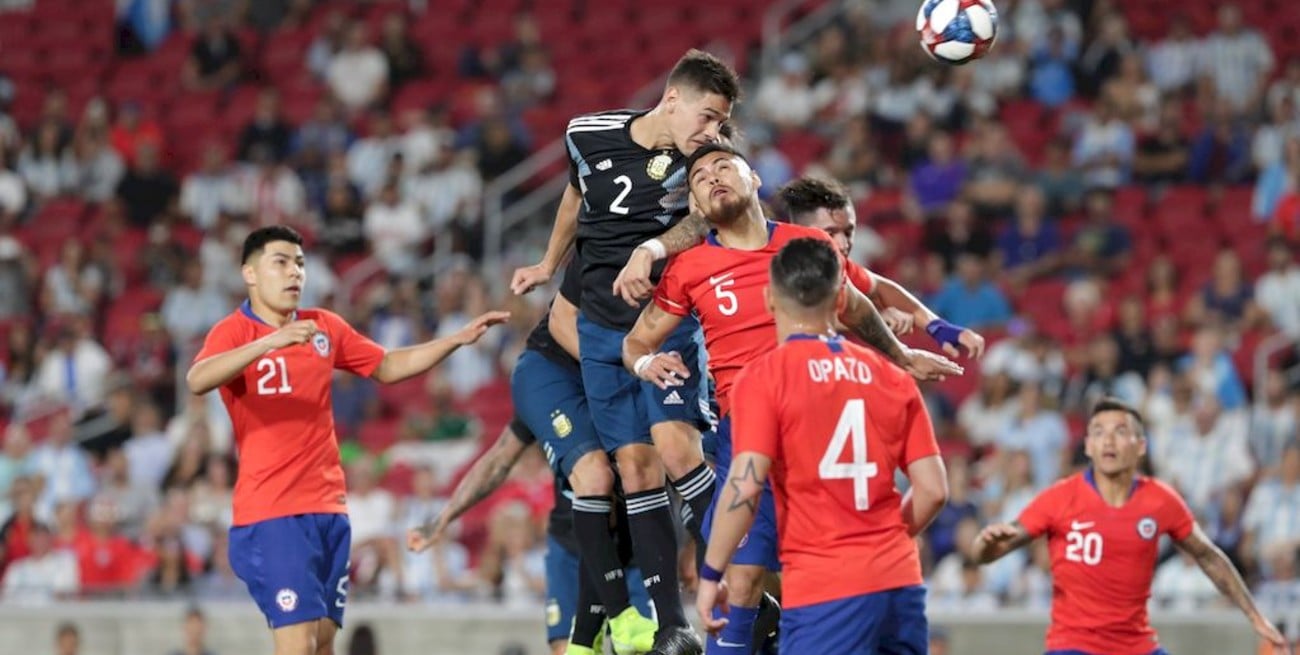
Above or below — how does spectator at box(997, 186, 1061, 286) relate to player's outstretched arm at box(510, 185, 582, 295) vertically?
above

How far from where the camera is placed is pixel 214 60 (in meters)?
22.7

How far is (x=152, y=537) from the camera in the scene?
52.9 feet

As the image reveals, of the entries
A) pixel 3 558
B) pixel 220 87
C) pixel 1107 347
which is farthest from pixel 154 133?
pixel 1107 347

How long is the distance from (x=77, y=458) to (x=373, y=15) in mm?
7542

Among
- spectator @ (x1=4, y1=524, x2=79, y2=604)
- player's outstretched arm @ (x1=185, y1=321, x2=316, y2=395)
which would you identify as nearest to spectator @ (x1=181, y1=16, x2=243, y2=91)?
spectator @ (x1=4, y1=524, x2=79, y2=604)

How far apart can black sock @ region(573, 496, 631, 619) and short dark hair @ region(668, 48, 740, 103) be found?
1.85 m

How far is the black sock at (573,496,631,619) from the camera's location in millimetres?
9078

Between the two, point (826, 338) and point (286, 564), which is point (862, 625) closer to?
point (826, 338)

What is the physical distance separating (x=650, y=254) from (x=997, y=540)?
8.24ft

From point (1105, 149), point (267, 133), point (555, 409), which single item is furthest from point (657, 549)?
point (267, 133)

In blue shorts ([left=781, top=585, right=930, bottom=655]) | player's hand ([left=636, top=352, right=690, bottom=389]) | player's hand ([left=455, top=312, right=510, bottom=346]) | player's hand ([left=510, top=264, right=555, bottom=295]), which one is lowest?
blue shorts ([left=781, top=585, right=930, bottom=655])

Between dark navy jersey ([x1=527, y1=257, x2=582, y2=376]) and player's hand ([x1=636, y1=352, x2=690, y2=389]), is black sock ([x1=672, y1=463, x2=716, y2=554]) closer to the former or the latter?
player's hand ([x1=636, y1=352, x2=690, y2=389])

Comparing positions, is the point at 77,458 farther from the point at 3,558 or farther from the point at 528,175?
the point at 528,175

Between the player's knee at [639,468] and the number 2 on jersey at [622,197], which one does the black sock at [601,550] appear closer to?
the player's knee at [639,468]
